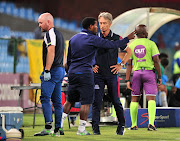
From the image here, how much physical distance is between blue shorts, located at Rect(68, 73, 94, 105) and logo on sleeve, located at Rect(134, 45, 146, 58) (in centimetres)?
196

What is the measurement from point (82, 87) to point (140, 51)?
222cm

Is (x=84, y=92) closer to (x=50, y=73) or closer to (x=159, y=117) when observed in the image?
(x=50, y=73)

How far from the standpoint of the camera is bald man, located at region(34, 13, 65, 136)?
7820 mm

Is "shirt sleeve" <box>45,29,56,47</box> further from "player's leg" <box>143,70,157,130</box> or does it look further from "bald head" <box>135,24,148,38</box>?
"player's leg" <box>143,70,157,130</box>

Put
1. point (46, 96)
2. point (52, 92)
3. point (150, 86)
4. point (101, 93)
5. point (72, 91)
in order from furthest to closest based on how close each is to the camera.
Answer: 1. point (150, 86)
2. point (101, 93)
3. point (52, 92)
4. point (46, 96)
5. point (72, 91)

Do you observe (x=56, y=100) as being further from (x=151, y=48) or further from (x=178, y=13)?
(x=178, y=13)

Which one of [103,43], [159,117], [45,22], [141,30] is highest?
[141,30]

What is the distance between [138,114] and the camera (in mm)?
10430

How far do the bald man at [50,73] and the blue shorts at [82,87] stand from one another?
0.33 meters

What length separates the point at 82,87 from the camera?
25.2ft

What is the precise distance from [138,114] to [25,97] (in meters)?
6.58

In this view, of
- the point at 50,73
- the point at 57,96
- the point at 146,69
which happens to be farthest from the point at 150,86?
the point at 50,73

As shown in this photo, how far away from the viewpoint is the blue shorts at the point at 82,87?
7.67 metres

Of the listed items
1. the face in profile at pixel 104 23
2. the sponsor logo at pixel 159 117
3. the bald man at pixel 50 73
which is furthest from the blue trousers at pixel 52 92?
the sponsor logo at pixel 159 117
